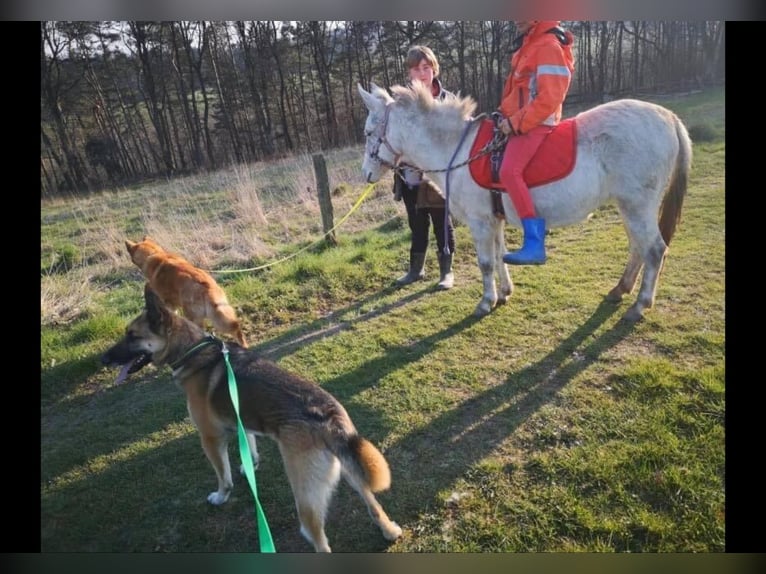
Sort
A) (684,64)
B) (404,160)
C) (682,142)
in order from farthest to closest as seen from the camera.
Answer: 1. (684,64)
2. (404,160)
3. (682,142)

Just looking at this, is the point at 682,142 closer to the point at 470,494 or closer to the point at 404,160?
the point at 404,160

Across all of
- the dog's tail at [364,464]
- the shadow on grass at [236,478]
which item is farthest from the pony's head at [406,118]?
the dog's tail at [364,464]

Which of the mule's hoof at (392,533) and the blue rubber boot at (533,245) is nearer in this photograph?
the mule's hoof at (392,533)

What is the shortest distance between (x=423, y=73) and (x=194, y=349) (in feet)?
11.5

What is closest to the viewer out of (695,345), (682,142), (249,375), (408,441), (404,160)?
(249,375)

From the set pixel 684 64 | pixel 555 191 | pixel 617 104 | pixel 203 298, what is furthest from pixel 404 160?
pixel 684 64

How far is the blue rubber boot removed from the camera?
3.90 meters

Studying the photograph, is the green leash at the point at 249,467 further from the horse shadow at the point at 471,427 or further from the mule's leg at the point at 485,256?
the mule's leg at the point at 485,256

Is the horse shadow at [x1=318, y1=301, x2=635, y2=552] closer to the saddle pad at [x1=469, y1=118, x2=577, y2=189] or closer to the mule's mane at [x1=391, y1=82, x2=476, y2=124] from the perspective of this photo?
the saddle pad at [x1=469, y1=118, x2=577, y2=189]

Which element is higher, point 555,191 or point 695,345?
point 555,191

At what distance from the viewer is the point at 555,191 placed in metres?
3.95

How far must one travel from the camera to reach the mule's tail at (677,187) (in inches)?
162
